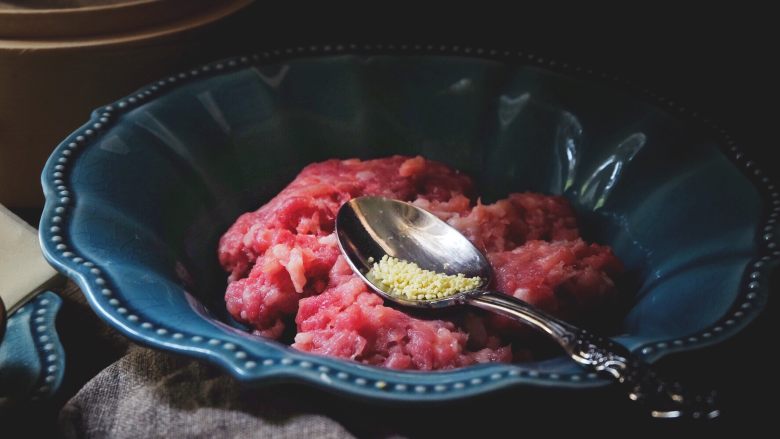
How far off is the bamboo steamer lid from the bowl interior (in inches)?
6.5

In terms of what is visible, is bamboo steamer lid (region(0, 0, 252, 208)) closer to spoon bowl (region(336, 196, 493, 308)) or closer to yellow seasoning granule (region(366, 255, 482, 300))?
spoon bowl (region(336, 196, 493, 308))

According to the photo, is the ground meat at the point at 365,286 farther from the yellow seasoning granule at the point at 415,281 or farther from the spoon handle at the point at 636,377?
the spoon handle at the point at 636,377

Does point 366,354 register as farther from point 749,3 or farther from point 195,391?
→ point 749,3

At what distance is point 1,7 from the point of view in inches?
99.7

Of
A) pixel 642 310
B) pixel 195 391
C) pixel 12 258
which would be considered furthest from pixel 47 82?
pixel 642 310

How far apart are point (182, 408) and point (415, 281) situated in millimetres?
627

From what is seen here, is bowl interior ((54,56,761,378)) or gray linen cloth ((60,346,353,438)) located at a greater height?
bowl interior ((54,56,761,378))

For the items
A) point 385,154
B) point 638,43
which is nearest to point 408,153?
point 385,154

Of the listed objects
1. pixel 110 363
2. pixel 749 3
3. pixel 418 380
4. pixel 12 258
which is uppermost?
pixel 749 3

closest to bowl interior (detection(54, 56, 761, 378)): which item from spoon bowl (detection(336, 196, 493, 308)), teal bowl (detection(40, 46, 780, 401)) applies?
teal bowl (detection(40, 46, 780, 401))

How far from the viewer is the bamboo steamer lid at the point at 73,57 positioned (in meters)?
2.30

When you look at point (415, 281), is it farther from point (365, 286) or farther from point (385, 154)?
point (385, 154)

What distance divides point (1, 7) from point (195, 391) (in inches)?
64.4

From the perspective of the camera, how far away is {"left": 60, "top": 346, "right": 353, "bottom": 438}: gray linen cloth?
158 centimetres
